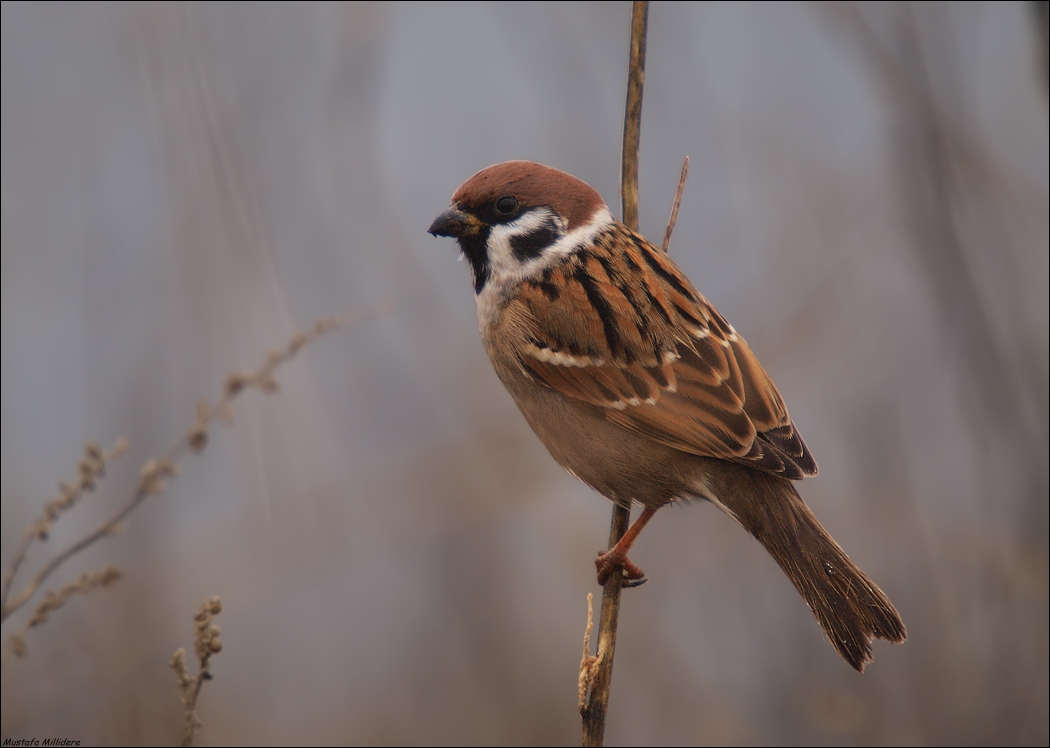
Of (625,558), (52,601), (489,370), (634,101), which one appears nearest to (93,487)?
(52,601)

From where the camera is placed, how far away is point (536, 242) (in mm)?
3115

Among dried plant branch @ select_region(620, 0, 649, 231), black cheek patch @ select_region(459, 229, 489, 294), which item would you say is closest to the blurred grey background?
black cheek patch @ select_region(459, 229, 489, 294)

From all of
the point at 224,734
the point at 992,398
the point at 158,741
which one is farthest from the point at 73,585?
the point at 992,398

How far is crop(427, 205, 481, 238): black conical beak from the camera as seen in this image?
2.97 metres

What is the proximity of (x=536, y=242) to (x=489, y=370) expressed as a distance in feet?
4.11

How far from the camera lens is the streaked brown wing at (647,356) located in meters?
2.80

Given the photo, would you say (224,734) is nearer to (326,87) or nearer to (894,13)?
(326,87)

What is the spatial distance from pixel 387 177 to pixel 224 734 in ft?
7.90

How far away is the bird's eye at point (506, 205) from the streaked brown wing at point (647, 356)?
24 centimetres

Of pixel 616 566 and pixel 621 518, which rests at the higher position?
pixel 621 518

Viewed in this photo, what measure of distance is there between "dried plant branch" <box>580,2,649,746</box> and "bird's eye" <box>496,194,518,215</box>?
0.37m

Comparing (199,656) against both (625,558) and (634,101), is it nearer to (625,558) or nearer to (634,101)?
(625,558)

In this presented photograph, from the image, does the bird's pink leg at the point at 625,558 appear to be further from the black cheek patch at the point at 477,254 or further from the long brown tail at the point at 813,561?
the black cheek patch at the point at 477,254

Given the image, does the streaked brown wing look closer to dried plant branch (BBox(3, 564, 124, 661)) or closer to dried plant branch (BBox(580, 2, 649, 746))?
dried plant branch (BBox(580, 2, 649, 746))
